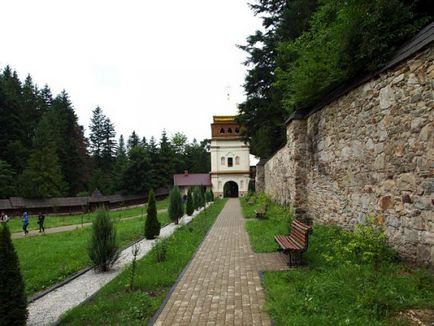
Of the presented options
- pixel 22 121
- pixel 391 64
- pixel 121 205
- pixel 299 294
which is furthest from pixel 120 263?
pixel 22 121

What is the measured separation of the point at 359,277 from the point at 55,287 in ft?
18.9

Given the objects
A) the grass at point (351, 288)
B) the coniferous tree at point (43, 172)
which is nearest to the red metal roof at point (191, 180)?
the coniferous tree at point (43, 172)

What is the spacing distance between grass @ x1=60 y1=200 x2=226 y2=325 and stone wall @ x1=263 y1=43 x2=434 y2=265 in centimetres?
394

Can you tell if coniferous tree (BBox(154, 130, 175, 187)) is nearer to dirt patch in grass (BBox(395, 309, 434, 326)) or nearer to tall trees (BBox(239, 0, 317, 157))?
tall trees (BBox(239, 0, 317, 157))

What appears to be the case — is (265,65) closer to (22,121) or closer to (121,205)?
(121,205)

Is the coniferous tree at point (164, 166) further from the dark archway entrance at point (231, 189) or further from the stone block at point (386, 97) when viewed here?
the stone block at point (386, 97)

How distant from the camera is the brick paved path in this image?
4.43 m

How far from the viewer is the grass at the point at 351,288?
390 centimetres

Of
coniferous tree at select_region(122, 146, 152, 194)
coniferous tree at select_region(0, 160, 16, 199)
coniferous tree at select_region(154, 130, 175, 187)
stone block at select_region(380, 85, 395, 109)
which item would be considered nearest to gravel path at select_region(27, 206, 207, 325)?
stone block at select_region(380, 85, 395, 109)

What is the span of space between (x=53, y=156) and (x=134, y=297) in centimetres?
4300

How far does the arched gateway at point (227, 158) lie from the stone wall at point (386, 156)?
41606mm

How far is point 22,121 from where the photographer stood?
5003 centimetres

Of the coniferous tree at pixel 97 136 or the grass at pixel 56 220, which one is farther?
the coniferous tree at pixel 97 136

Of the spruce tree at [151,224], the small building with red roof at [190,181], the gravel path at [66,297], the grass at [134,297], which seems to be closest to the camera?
the grass at [134,297]
